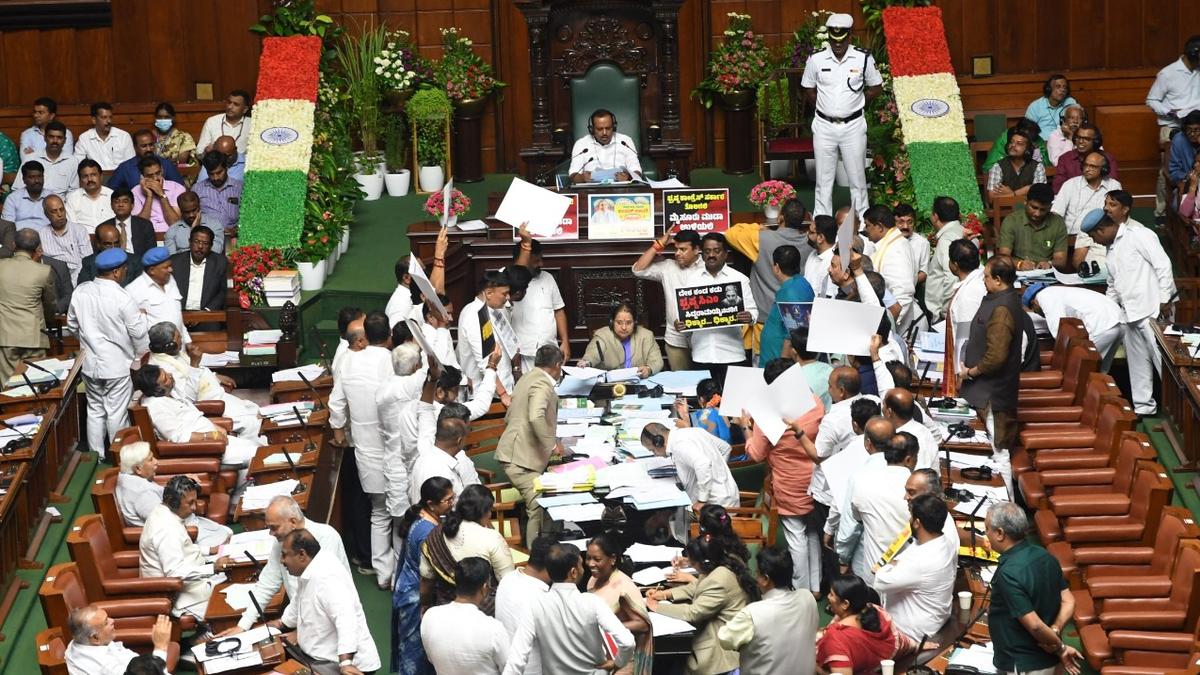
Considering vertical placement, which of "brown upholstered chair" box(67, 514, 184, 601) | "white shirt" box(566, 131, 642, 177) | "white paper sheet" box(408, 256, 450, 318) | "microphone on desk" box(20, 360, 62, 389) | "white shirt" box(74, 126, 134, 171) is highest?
"white shirt" box(74, 126, 134, 171)

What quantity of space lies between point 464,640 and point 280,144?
816 cm

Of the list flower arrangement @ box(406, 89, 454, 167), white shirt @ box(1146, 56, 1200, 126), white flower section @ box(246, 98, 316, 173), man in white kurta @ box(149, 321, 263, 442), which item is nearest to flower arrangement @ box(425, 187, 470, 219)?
white flower section @ box(246, 98, 316, 173)

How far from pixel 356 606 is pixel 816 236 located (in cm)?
492

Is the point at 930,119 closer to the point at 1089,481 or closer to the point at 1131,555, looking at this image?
the point at 1089,481

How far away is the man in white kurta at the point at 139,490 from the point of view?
9.55 meters

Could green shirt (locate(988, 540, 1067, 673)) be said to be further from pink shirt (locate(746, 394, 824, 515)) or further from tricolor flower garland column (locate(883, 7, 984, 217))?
tricolor flower garland column (locate(883, 7, 984, 217))

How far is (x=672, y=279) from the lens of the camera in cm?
1181

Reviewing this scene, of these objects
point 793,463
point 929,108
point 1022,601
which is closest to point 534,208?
point 793,463

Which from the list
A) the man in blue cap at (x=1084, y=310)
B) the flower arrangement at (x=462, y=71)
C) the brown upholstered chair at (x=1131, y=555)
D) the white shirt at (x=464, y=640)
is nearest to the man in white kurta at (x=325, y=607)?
the white shirt at (x=464, y=640)

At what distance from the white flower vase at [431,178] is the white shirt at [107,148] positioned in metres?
2.65

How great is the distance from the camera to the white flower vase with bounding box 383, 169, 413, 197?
16141 millimetres

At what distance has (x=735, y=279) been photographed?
457 inches

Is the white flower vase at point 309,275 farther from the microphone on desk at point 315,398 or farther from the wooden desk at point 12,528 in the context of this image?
the wooden desk at point 12,528

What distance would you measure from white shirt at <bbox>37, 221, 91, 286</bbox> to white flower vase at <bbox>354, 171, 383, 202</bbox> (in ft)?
11.0
